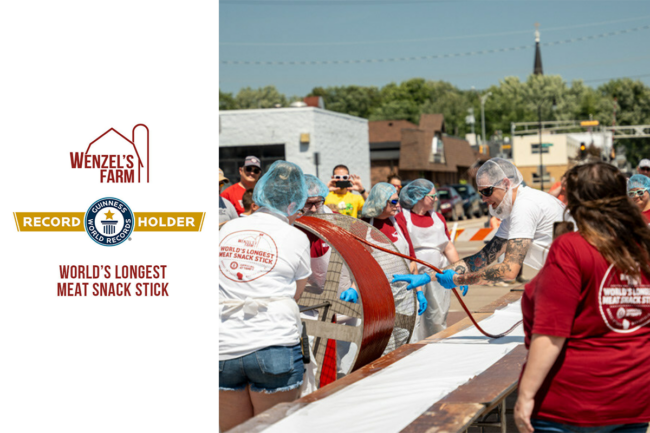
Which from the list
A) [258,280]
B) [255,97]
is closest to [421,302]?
[258,280]

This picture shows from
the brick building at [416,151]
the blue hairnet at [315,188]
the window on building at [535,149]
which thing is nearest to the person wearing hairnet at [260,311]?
the blue hairnet at [315,188]

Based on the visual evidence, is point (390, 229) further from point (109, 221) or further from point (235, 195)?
point (109, 221)

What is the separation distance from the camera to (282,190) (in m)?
4.01

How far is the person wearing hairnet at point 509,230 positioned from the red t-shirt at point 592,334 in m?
2.28

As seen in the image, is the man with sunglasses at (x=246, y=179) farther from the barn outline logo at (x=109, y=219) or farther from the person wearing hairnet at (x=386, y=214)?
the barn outline logo at (x=109, y=219)

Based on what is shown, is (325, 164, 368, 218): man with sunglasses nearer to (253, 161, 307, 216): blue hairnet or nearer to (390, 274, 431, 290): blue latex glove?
(390, 274, 431, 290): blue latex glove

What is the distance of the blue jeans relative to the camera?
2.54 m

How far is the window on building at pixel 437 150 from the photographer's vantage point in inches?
2203

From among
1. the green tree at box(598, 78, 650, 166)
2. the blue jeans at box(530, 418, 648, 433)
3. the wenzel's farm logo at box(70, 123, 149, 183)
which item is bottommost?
the blue jeans at box(530, 418, 648, 433)

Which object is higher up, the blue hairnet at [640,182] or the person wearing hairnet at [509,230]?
the blue hairnet at [640,182]

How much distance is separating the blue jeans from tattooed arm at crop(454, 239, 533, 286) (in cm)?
225

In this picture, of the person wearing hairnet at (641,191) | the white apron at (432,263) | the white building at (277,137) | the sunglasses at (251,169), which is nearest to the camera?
the person wearing hairnet at (641,191)

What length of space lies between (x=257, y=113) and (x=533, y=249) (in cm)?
2447

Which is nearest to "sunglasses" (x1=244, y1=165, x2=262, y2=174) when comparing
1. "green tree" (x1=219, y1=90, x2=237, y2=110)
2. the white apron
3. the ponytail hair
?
the white apron
